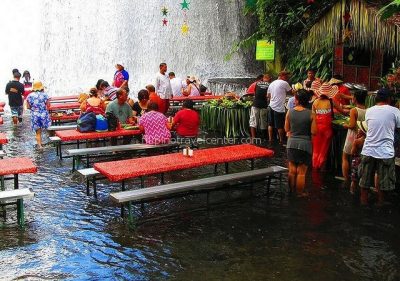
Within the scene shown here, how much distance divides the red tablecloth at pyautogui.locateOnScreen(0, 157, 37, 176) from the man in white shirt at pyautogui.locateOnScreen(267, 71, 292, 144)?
606 cm

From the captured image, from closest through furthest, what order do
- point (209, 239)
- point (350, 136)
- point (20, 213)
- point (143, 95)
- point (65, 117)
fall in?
point (209, 239) < point (20, 213) < point (350, 136) < point (143, 95) < point (65, 117)

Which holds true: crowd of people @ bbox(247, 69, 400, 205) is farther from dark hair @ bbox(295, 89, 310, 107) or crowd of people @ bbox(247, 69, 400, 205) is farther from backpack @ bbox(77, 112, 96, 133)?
backpack @ bbox(77, 112, 96, 133)

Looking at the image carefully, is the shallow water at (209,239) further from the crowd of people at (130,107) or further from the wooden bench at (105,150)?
the crowd of people at (130,107)

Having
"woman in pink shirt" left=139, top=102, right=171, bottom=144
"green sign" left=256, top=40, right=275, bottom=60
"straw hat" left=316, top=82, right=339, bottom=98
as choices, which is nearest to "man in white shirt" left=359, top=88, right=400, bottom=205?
"straw hat" left=316, top=82, right=339, bottom=98

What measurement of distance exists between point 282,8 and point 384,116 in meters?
10.2

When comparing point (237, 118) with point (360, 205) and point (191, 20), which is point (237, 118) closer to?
point (360, 205)

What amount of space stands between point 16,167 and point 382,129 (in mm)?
4903

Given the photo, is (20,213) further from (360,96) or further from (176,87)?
(176,87)

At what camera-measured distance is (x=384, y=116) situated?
6.66 m

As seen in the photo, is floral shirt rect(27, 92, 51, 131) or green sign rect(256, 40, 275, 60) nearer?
floral shirt rect(27, 92, 51, 131)

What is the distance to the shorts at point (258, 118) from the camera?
1201 cm

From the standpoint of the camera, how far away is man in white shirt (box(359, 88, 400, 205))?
6680 mm

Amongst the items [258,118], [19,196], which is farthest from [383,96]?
[258,118]

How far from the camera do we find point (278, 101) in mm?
11367
